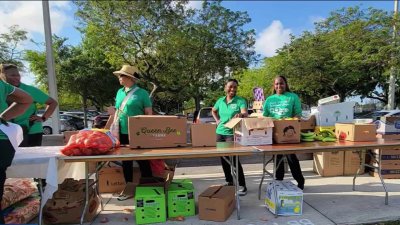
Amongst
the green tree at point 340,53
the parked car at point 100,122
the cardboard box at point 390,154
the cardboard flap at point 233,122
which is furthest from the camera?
the green tree at point 340,53

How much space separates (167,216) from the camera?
360 centimetres

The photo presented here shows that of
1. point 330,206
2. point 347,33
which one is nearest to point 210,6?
point 347,33

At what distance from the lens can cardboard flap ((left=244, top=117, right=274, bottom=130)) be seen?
3623mm

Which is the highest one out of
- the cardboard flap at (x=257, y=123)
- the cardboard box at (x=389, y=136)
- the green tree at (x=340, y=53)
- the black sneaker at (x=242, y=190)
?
the green tree at (x=340, y=53)

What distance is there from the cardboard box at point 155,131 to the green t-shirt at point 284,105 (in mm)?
1337

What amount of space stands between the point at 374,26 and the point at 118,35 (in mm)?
10454

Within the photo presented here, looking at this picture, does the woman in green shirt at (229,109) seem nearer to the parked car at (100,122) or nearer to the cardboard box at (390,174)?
the cardboard box at (390,174)

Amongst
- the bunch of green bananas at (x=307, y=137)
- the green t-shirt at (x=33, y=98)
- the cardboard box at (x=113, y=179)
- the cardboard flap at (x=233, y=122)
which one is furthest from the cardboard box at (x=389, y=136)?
the green t-shirt at (x=33, y=98)

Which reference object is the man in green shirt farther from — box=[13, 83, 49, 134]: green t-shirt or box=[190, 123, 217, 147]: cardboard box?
box=[190, 123, 217, 147]: cardboard box

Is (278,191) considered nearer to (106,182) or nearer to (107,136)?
(107,136)

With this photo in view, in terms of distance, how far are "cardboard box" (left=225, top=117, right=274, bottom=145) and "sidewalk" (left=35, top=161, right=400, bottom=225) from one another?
824mm

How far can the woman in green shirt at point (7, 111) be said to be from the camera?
264 cm

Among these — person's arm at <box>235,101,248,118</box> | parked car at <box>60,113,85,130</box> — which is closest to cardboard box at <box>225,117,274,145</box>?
person's arm at <box>235,101,248,118</box>

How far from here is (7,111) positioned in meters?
2.75
